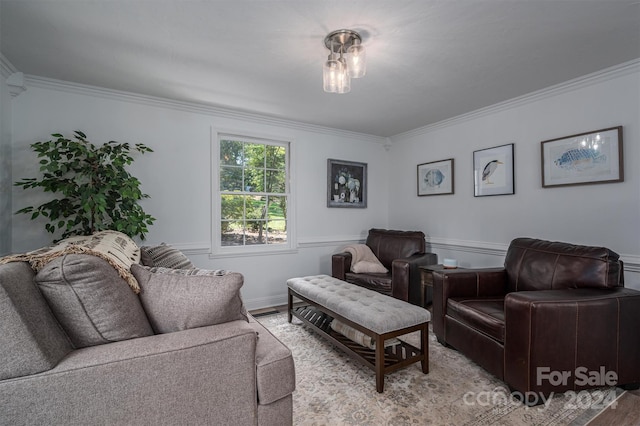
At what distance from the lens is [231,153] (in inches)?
138

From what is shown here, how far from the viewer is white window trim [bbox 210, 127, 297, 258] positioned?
3.32 metres

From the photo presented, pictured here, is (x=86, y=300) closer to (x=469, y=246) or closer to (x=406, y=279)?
(x=406, y=279)

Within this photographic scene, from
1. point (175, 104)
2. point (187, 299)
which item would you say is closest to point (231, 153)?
point (175, 104)

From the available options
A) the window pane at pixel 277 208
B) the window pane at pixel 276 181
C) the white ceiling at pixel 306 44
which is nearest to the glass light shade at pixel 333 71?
the white ceiling at pixel 306 44

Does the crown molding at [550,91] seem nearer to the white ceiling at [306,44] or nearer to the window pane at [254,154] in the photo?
the white ceiling at [306,44]

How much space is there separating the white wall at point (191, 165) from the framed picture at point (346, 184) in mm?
94

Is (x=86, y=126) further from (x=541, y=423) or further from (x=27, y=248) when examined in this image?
(x=541, y=423)

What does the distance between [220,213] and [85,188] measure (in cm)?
131

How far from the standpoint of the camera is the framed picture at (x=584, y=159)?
239cm

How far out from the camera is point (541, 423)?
1.58 metres

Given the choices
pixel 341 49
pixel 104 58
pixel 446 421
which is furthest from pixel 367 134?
pixel 446 421

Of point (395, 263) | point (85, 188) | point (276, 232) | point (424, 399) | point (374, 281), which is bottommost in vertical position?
point (424, 399)

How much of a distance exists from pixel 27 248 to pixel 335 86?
2995mm

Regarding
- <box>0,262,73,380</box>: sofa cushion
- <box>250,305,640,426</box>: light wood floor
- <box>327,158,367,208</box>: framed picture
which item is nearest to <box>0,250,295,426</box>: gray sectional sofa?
<box>0,262,73,380</box>: sofa cushion
